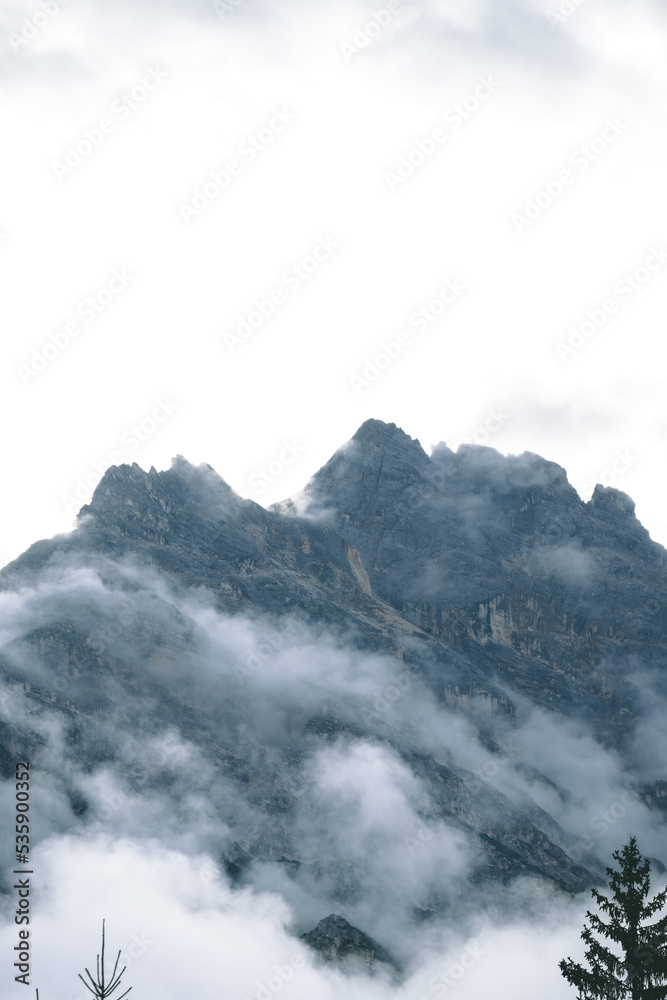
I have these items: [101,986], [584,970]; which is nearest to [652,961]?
Answer: [584,970]

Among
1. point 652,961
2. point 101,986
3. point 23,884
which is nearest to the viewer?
point 101,986

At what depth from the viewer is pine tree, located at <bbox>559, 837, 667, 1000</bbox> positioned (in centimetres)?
8069

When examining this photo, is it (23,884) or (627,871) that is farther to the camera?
(23,884)

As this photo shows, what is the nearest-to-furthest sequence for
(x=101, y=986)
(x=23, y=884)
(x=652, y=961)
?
(x=101, y=986) < (x=652, y=961) < (x=23, y=884)

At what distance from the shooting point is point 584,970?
271ft

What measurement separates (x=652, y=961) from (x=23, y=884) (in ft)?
199

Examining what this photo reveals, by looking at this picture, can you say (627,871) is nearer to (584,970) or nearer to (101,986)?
(584,970)

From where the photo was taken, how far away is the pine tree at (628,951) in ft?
265

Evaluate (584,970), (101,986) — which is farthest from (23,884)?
(584,970)

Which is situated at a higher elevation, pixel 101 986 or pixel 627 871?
pixel 627 871

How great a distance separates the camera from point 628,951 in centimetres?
8150

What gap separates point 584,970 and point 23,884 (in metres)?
56.7

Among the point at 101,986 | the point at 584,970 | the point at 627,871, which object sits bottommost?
the point at 101,986

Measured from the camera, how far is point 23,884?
12031cm
